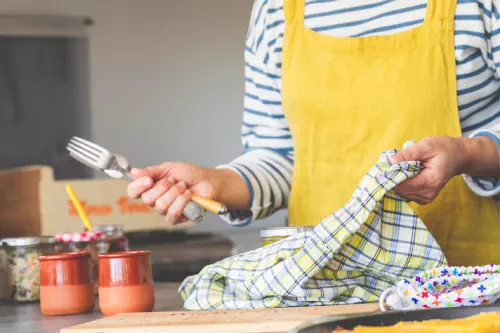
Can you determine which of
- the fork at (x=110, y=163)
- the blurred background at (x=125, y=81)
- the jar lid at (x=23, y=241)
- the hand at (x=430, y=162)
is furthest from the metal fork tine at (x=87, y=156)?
the blurred background at (x=125, y=81)

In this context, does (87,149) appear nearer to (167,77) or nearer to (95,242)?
(95,242)

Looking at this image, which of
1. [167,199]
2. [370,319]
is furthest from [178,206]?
[370,319]

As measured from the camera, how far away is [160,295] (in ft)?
4.99

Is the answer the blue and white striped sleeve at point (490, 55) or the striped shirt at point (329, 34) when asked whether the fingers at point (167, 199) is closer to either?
the striped shirt at point (329, 34)

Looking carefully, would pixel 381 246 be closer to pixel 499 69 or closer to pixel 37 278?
pixel 499 69

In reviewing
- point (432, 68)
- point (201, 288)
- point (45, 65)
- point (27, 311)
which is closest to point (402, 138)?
point (432, 68)

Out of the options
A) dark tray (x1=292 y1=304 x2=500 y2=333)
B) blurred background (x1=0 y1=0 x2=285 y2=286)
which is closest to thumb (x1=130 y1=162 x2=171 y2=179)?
dark tray (x1=292 y1=304 x2=500 y2=333)

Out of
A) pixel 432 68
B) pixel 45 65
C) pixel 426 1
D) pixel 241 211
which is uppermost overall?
pixel 45 65

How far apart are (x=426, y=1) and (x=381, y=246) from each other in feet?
1.43

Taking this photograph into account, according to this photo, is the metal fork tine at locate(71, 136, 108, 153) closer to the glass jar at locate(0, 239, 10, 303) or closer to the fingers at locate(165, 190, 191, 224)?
the fingers at locate(165, 190, 191, 224)

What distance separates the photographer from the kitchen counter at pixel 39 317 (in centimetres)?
120

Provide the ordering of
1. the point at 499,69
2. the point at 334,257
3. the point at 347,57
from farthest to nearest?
the point at 347,57 < the point at 499,69 < the point at 334,257

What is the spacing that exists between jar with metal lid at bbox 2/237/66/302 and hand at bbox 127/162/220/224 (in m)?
0.26

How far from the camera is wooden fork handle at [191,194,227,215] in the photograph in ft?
4.19
